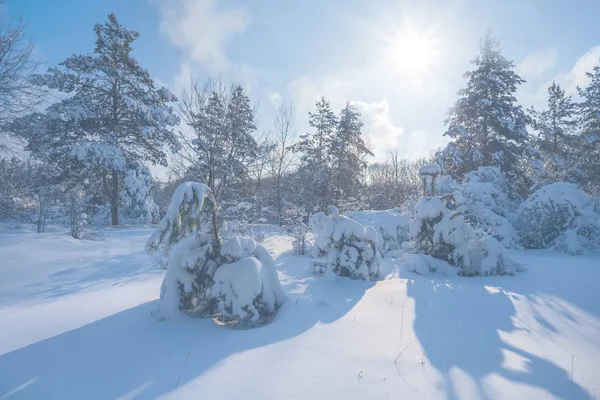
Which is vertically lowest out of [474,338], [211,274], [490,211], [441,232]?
[474,338]

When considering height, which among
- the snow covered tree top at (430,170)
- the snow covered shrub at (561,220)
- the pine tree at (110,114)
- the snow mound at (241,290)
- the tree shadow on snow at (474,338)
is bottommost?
the tree shadow on snow at (474,338)

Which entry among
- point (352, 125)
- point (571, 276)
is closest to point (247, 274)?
point (571, 276)

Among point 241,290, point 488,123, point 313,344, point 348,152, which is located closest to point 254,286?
point 241,290

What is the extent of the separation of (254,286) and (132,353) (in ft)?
4.54

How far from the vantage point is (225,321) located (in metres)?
3.68

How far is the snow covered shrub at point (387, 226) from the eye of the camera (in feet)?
31.7

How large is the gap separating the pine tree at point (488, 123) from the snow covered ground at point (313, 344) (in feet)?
41.5

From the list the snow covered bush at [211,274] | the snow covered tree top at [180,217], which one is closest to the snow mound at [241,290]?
the snow covered bush at [211,274]

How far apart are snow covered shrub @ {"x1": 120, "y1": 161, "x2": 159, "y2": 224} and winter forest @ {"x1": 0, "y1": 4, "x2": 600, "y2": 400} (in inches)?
11.1

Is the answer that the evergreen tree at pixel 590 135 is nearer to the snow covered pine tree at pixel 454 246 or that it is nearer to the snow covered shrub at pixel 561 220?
the snow covered shrub at pixel 561 220

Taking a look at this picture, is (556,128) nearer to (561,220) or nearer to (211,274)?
(561,220)

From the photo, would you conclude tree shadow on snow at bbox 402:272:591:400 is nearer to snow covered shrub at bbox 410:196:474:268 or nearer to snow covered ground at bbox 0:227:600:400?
snow covered ground at bbox 0:227:600:400

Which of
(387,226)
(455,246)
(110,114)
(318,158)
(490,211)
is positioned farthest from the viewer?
(318,158)

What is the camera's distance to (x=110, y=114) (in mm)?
14883
